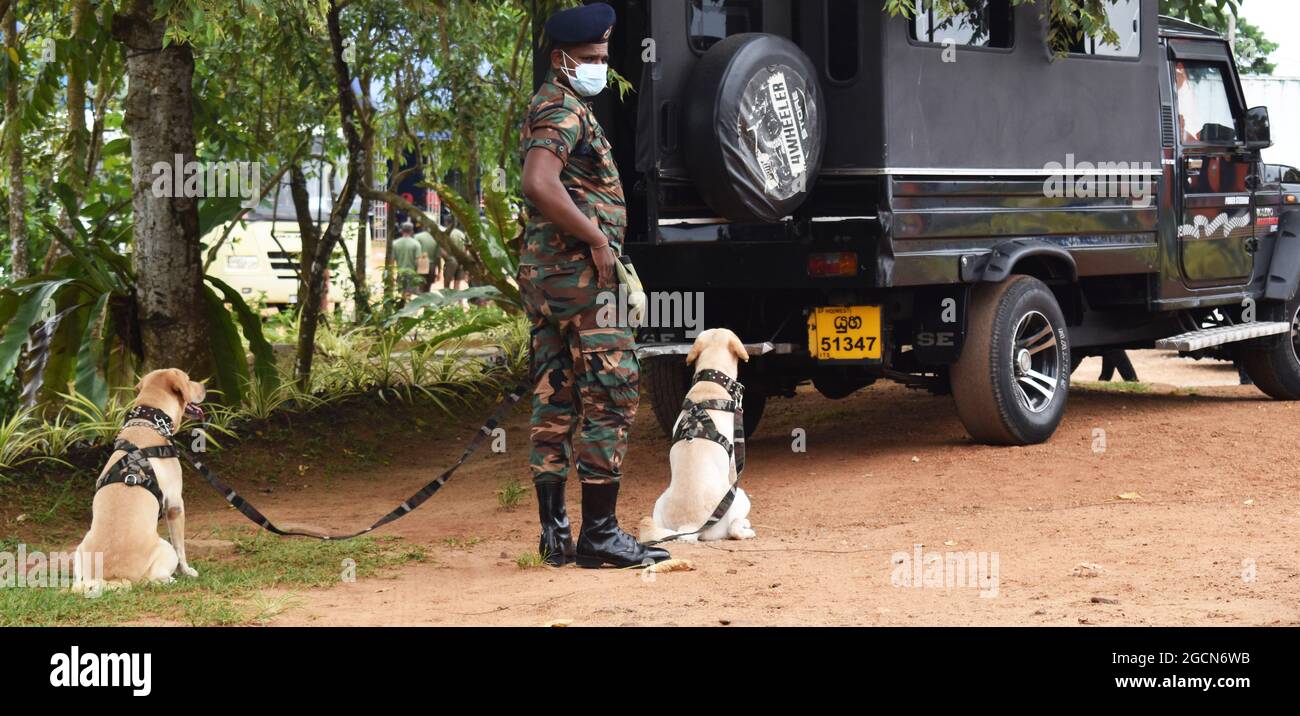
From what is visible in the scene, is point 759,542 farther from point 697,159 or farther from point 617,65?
point 617,65

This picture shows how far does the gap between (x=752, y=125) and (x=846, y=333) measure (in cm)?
133

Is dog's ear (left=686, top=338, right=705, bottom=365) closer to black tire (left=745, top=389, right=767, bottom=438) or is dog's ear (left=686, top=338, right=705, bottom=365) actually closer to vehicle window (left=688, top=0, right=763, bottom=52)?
vehicle window (left=688, top=0, right=763, bottom=52)

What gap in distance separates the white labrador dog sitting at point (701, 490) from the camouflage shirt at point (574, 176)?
3.24 feet

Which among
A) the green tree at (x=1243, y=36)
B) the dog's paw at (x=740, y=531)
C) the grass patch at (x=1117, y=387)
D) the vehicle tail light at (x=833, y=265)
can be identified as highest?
the green tree at (x=1243, y=36)

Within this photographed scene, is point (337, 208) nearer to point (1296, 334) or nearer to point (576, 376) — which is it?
point (576, 376)

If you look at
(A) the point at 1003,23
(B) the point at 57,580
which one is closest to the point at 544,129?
(B) the point at 57,580

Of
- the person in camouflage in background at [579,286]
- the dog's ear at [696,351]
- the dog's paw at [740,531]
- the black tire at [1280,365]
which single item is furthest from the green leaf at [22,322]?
the black tire at [1280,365]

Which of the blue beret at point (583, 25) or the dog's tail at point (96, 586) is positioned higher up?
the blue beret at point (583, 25)

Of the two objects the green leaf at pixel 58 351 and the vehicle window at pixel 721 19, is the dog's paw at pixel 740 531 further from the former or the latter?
the green leaf at pixel 58 351

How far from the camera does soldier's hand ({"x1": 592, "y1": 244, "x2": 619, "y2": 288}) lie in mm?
5352

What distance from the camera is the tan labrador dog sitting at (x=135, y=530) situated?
527cm

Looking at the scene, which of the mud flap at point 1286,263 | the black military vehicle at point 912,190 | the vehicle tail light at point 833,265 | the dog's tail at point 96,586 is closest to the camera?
the dog's tail at point 96,586

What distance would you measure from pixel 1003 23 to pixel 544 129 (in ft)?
12.3

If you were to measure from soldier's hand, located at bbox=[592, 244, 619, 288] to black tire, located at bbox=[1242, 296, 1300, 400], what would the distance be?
6283mm
